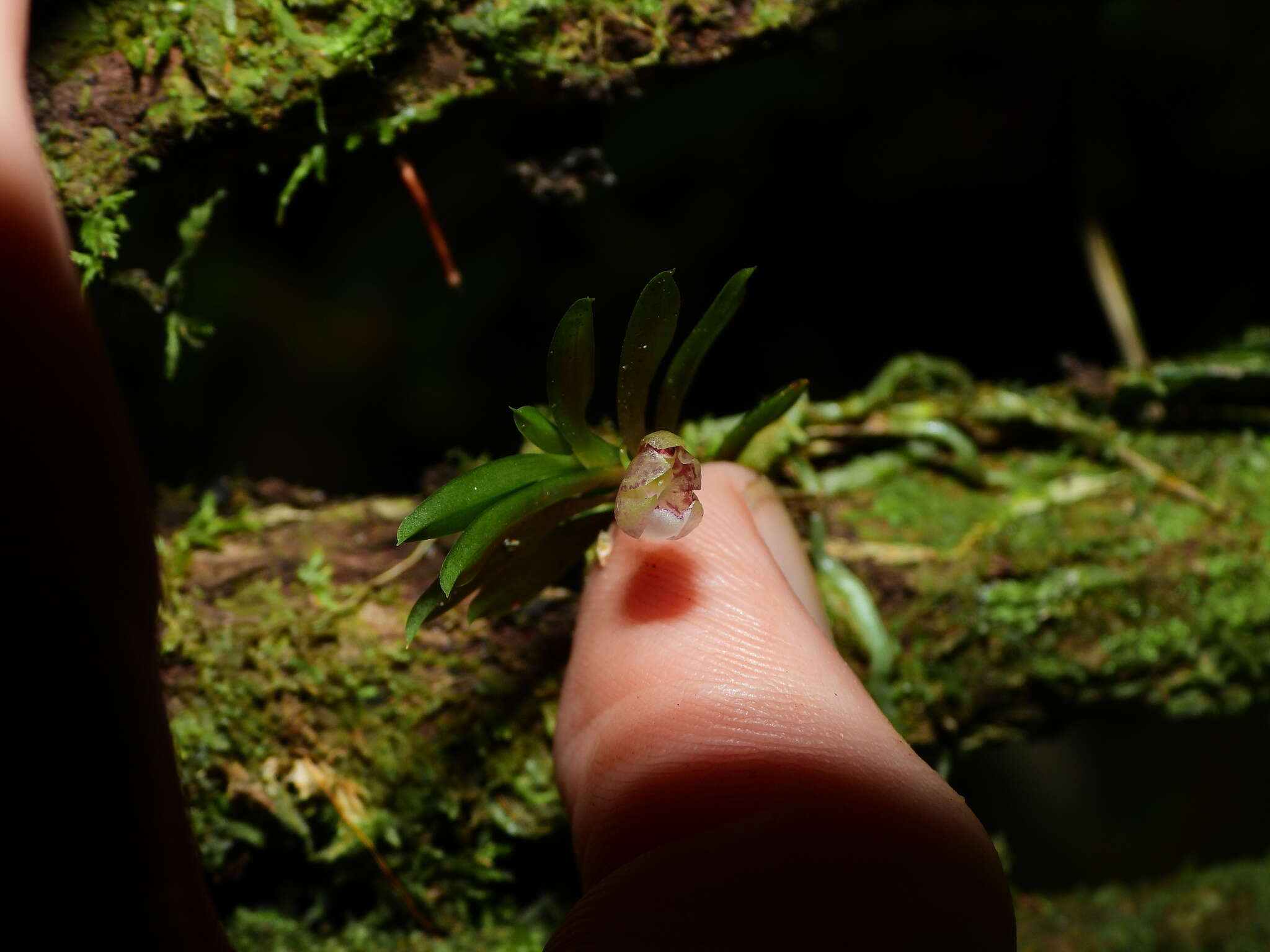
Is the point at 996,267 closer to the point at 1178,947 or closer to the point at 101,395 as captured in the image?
the point at 1178,947

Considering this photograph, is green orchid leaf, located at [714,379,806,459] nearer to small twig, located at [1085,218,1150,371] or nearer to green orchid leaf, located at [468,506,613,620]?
green orchid leaf, located at [468,506,613,620]

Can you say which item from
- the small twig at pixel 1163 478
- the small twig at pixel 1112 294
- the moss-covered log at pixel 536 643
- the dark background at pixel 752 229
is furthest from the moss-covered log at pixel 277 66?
the small twig at pixel 1112 294

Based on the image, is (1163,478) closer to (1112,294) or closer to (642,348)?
(1112,294)

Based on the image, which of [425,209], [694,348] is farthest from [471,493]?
[425,209]

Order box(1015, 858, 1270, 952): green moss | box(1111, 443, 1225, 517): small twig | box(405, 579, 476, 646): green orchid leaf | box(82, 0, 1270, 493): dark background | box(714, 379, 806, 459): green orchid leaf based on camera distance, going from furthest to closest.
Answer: box(1015, 858, 1270, 952): green moss < box(1111, 443, 1225, 517): small twig < box(82, 0, 1270, 493): dark background < box(714, 379, 806, 459): green orchid leaf < box(405, 579, 476, 646): green orchid leaf

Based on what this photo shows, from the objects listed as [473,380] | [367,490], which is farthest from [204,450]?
[473,380]

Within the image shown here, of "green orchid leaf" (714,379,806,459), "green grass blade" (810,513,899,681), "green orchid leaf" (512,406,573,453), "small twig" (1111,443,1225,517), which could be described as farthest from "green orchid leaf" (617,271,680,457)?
"small twig" (1111,443,1225,517)
